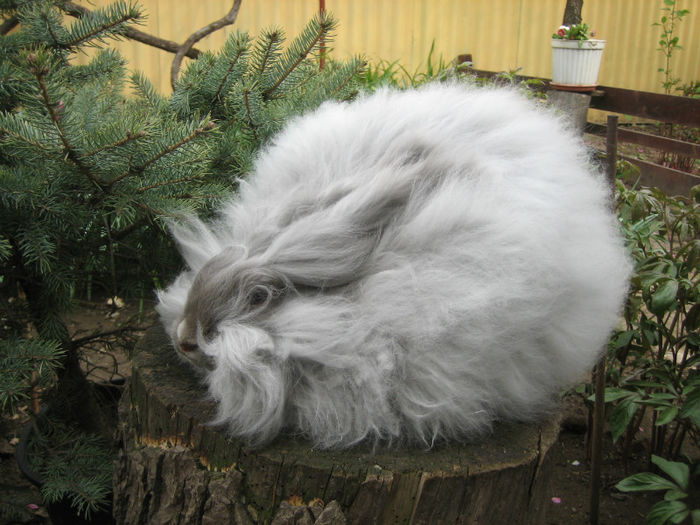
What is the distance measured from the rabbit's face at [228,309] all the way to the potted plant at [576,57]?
16.8ft

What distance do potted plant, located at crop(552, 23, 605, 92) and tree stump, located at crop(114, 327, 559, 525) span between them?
4980 mm

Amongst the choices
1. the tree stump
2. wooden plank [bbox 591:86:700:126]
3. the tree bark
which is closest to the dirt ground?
the tree stump

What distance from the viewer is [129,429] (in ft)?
5.13

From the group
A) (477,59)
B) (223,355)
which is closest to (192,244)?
(223,355)

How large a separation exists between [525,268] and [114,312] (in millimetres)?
2993

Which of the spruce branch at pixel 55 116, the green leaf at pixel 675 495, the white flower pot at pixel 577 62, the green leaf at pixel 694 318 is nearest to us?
the spruce branch at pixel 55 116

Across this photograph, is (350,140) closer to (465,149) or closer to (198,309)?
(465,149)

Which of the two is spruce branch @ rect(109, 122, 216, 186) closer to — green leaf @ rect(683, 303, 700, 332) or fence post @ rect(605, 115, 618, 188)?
fence post @ rect(605, 115, 618, 188)

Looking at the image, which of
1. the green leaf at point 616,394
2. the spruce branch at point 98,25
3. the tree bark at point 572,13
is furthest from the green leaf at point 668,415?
the tree bark at point 572,13

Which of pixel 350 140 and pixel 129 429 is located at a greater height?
pixel 350 140

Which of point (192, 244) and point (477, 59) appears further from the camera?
point (477, 59)

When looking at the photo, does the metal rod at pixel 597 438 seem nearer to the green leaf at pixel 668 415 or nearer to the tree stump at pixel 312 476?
the green leaf at pixel 668 415

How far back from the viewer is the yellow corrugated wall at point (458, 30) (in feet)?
17.7

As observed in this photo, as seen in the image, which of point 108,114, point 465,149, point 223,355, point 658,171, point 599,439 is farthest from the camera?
point 658,171
